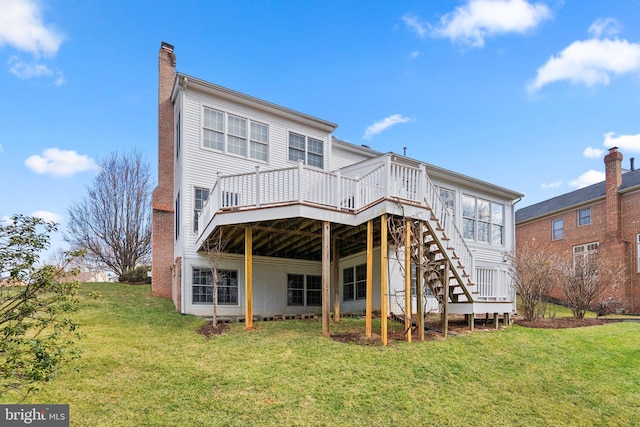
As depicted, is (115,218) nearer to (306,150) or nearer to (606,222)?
(306,150)

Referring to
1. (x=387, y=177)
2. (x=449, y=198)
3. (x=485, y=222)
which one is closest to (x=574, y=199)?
(x=485, y=222)

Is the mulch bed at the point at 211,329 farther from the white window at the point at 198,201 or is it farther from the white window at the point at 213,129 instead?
the white window at the point at 213,129

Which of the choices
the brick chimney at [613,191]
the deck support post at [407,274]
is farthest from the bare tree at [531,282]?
the brick chimney at [613,191]

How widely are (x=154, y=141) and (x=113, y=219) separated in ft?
26.4

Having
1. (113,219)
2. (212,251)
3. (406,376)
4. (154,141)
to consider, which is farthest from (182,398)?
(113,219)

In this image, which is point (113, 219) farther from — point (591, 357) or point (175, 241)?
point (591, 357)

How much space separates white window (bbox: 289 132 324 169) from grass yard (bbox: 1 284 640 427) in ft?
22.9

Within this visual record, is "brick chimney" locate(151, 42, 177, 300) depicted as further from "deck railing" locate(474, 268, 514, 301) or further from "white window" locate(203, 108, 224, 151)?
"deck railing" locate(474, 268, 514, 301)

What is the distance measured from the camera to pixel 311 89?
19391mm

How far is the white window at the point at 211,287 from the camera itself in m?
13.1

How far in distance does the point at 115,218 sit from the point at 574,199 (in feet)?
89.5

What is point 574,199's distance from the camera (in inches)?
1029

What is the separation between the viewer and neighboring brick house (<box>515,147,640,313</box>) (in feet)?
71.6

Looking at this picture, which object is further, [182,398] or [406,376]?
[406,376]
